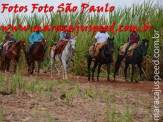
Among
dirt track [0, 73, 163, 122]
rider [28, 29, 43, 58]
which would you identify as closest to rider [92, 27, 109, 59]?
rider [28, 29, 43, 58]

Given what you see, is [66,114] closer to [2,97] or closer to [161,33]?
[2,97]

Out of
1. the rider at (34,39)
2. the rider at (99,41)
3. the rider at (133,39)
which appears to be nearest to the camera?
the rider at (99,41)

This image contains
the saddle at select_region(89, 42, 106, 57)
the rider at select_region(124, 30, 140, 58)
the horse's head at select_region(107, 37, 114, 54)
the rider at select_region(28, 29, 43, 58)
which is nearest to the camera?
the horse's head at select_region(107, 37, 114, 54)

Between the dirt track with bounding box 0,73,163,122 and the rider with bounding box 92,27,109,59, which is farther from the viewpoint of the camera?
the rider with bounding box 92,27,109,59

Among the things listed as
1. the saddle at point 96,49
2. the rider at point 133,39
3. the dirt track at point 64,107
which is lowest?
the dirt track at point 64,107

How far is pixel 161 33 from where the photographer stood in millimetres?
16203

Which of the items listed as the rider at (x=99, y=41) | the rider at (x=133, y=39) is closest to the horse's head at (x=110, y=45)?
the rider at (x=99, y=41)

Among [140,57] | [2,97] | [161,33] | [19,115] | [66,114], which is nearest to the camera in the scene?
[19,115]

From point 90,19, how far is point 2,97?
41.0 ft

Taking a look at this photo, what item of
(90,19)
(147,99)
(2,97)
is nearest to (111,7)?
(90,19)

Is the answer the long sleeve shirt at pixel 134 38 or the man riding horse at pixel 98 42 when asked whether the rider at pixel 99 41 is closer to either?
the man riding horse at pixel 98 42

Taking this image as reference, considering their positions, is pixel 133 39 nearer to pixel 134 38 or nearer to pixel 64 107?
pixel 134 38

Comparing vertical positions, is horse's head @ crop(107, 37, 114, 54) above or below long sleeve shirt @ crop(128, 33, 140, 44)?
below

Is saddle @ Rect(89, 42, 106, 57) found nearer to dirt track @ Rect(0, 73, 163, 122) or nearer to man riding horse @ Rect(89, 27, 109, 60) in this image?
man riding horse @ Rect(89, 27, 109, 60)
